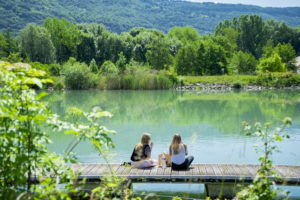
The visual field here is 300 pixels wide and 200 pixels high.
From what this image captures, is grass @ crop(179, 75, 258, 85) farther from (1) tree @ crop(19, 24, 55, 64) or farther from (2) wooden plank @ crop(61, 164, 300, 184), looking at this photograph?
(2) wooden plank @ crop(61, 164, 300, 184)

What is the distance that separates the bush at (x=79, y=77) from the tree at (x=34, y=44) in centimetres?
1512

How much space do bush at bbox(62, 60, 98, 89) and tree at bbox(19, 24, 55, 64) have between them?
595 inches

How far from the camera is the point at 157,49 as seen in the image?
4350 cm

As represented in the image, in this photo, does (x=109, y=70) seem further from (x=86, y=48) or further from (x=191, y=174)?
(x=191, y=174)

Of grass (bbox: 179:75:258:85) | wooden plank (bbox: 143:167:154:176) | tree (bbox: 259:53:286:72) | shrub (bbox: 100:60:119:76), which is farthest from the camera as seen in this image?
tree (bbox: 259:53:286:72)

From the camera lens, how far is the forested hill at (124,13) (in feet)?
404

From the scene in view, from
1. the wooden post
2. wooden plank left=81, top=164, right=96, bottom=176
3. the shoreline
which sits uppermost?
wooden plank left=81, top=164, right=96, bottom=176

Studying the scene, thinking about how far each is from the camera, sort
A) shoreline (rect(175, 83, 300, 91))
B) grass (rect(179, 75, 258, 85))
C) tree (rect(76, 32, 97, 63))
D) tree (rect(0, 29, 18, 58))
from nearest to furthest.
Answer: shoreline (rect(175, 83, 300, 91)), grass (rect(179, 75, 258, 85)), tree (rect(0, 29, 18, 58)), tree (rect(76, 32, 97, 63))

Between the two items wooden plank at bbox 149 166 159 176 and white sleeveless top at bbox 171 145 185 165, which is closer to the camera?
wooden plank at bbox 149 166 159 176

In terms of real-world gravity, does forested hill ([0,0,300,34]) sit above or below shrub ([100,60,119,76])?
above

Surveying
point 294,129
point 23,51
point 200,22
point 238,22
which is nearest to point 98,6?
point 200,22

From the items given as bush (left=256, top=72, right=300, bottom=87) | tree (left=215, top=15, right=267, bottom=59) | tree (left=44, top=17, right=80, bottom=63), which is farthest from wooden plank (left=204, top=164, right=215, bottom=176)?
tree (left=215, top=15, right=267, bottom=59)

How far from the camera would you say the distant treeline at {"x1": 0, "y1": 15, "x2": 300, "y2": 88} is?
142 feet

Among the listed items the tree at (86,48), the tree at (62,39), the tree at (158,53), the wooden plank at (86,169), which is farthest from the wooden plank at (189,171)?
the tree at (86,48)
